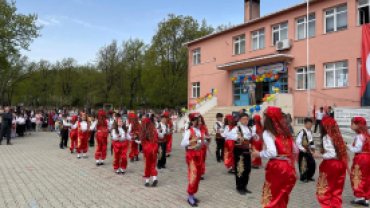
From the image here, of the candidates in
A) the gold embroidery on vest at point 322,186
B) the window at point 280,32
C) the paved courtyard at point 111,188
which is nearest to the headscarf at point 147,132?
the paved courtyard at point 111,188

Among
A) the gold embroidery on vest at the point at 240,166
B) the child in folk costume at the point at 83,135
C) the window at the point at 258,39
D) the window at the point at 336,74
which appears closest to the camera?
the gold embroidery on vest at the point at 240,166

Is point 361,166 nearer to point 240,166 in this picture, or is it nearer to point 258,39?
point 240,166

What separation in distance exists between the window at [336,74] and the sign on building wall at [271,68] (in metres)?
2.72

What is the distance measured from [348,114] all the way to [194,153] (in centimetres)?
1171

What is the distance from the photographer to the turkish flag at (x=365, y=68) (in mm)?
14164

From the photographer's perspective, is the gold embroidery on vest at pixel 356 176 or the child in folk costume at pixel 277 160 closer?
the child in folk costume at pixel 277 160

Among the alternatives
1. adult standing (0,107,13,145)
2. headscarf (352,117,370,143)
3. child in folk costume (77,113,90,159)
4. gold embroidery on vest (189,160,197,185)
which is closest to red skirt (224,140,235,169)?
gold embroidery on vest (189,160,197,185)

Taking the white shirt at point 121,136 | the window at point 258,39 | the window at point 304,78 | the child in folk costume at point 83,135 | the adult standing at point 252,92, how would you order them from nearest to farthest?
the white shirt at point 121,136
the child in folk costume at point 83,135
the window at point 304,78
the adult standing at point 252,92
the window at point 258,39

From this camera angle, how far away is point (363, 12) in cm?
1500

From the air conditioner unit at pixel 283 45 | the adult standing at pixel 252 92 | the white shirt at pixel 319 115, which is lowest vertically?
the white shirt at pixel 319 115

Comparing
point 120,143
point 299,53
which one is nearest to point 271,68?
point 299,53

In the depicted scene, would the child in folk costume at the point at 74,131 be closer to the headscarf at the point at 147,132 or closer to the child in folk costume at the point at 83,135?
the child in folk costume at the point at 83,135

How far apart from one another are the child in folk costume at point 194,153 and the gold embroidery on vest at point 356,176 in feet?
10.1

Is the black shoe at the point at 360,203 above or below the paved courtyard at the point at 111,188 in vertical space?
above
